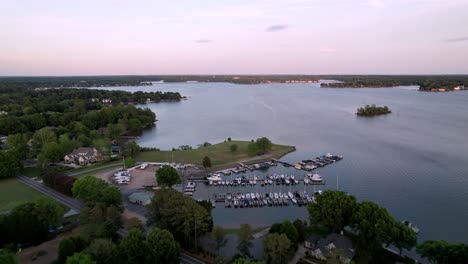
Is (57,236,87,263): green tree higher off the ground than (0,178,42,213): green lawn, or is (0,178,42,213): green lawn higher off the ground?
(57,236,87,263): green tree

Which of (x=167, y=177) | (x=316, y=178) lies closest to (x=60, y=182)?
(x=167, y=177)


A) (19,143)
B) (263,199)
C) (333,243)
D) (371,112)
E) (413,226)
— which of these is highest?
(371,112)

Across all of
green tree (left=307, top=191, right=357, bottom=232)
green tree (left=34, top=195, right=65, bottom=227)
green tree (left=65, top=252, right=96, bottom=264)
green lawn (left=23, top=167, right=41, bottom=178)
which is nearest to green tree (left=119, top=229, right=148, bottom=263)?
green tree (left=65, top=252, right=96, bottom=264)

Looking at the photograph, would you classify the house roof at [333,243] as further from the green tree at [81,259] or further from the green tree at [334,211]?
the green tree at [81,259]

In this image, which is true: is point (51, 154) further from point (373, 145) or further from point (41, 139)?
point (373, 145)

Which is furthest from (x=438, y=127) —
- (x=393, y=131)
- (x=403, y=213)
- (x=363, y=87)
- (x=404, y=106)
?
(x=363, y=87)

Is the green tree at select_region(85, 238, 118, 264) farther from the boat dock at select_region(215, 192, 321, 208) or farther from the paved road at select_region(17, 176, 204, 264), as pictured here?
the boat dock at select_region(215, 192, 321, 208)
